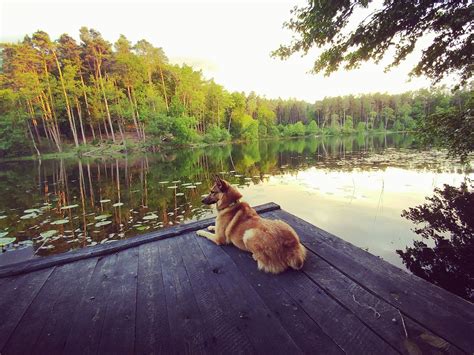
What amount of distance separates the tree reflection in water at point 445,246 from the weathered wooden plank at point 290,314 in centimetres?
324

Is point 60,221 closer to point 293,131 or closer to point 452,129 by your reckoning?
point 452,129

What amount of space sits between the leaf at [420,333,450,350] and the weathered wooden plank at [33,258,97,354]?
2.61m

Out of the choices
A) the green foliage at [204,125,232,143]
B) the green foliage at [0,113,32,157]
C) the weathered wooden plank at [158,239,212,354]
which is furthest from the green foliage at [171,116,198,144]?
the weathered wooden plank at [158,239,212,354]

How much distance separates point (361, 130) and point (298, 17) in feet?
272

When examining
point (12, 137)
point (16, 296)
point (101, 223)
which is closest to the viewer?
point (16, 296)

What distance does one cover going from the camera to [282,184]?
11.6 meters

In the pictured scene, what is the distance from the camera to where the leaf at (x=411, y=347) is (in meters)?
1.51

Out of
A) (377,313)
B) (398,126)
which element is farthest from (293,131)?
(377,313)

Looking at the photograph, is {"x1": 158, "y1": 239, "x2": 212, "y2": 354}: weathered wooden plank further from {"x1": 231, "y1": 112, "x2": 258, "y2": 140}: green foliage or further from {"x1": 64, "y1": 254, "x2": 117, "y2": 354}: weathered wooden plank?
{"x1": 231, "y1": 112, "x2": 258, "y2": 140}: green foliage

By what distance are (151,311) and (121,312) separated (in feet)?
0.90

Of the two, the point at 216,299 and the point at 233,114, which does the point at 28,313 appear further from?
the point at 233,114

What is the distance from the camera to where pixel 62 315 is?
209cm

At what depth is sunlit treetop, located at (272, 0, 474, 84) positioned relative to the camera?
19.7 ft

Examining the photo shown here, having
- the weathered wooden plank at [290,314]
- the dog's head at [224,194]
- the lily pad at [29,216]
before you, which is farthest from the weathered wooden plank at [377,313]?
the lily pad at [29,216]
